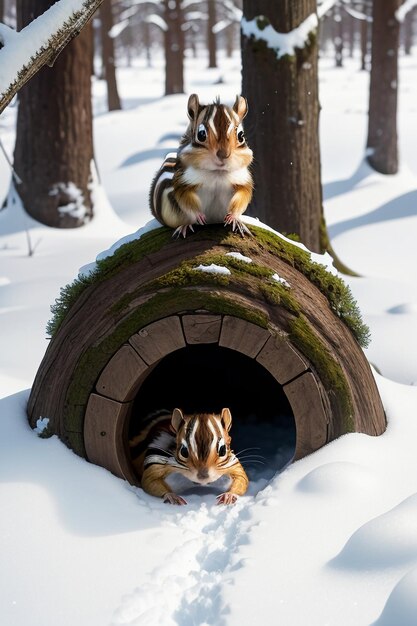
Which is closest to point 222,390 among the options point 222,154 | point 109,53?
point 222,154

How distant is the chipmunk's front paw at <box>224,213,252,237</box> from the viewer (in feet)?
13.6

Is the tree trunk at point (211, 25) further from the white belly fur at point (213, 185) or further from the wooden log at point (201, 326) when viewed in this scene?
the wooden log at point (201, 326)

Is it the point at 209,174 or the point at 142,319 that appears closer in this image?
the point at 209,174

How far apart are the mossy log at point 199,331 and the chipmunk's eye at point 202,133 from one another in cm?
51

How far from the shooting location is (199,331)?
13.4 ft

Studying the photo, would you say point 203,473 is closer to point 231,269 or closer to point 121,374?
point 121,374

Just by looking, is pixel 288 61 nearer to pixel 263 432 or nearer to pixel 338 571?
pixel 263 432

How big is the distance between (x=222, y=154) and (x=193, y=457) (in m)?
1.47

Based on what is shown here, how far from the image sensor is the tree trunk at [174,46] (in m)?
24.1

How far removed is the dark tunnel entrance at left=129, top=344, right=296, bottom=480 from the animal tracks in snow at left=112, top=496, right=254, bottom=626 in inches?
53.8

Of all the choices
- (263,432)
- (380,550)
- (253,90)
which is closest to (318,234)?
(253,90)

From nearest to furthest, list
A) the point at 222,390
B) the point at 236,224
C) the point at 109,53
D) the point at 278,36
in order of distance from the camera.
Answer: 1. the point at 236,224
2. the point at 222,390
3. the point at 278,36
4. the point at 109,53

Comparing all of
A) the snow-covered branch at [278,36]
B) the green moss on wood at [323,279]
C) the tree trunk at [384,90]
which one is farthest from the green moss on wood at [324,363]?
the tree trunk at [384,90]

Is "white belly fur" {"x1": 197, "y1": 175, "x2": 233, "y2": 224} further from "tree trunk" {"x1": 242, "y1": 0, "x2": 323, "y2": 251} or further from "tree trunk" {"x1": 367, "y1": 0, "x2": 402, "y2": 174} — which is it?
"tree trunk" {"x1": 367, "y1": 0, "x2": 402, "y2": 174}
